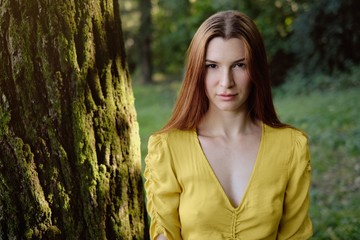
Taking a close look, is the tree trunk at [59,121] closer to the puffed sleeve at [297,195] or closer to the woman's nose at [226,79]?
the woman's nose at [226,79]

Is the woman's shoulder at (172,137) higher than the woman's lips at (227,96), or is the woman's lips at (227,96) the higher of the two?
the woman's lips at (227,96)

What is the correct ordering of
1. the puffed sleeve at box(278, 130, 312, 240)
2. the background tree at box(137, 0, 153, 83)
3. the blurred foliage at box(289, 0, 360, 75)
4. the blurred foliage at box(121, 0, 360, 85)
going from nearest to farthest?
the puffed sleeve at box(278, 130, 312, 240) → the blurred foliage at box(289, 0, 360, 75) → the blurred foliage at box(121, 0, 360, 85) → the background tree at box(137, 0, 153, 83)

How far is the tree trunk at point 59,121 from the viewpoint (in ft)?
5.74

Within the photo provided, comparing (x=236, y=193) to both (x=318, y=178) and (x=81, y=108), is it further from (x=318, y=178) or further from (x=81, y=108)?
(x=318, y=178)

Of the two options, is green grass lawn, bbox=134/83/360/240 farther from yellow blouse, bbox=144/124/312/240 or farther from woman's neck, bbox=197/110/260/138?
woman's neck, bbox=197/110/260/138

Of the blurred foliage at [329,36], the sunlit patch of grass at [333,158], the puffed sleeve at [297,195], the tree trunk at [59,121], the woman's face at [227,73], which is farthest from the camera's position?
the blurred foliage at [329,36]

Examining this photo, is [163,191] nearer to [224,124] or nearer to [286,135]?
[224,124]

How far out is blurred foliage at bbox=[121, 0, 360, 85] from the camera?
34.9 feet

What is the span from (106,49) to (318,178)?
153 inches

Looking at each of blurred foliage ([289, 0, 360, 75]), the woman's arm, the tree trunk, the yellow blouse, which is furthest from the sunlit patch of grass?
the tree trunk

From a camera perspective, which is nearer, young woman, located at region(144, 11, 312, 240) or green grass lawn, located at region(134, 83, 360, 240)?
young woman, located at region(144, 11, 312, 240)

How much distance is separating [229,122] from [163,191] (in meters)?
0.48

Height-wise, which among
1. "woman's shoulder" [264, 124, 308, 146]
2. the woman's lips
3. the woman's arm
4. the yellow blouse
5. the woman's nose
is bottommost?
the woman's arm

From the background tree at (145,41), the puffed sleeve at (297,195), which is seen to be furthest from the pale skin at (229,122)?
the background tree at (145,41)
